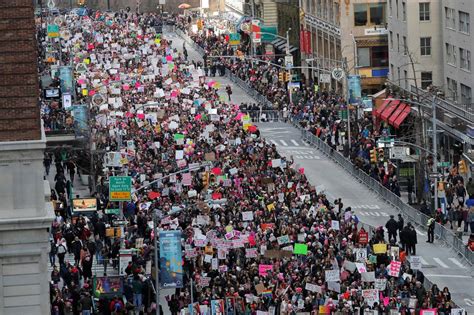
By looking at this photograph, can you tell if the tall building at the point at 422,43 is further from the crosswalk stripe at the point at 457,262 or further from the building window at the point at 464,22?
the crosswalk stripe at the point at 457,262

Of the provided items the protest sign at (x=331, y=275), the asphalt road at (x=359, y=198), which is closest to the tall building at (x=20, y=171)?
the protest sign at (x=331, y=275)

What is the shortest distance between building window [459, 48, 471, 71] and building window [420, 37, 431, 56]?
5.80m

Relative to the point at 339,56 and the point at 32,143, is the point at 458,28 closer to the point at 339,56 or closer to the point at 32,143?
the point at 339,56

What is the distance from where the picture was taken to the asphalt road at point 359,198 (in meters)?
63.6

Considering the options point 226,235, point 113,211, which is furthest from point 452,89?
point 226,235

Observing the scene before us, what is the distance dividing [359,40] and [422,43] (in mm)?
14129

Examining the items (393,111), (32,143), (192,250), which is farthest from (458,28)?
(32,143)

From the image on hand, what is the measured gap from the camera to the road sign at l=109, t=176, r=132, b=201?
67750 millimetres

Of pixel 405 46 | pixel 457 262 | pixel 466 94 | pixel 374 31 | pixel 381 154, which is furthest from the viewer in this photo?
pixel 374 31

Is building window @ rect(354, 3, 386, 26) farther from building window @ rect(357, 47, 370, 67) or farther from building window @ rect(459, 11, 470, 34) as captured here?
building window @ rect(459, 11, 470, 34)

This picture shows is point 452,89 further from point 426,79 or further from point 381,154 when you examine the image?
point 381,154

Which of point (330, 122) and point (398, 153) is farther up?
point (398, 153)

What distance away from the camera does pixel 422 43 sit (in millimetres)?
100812

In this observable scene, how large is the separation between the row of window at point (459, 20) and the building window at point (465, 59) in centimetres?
100
